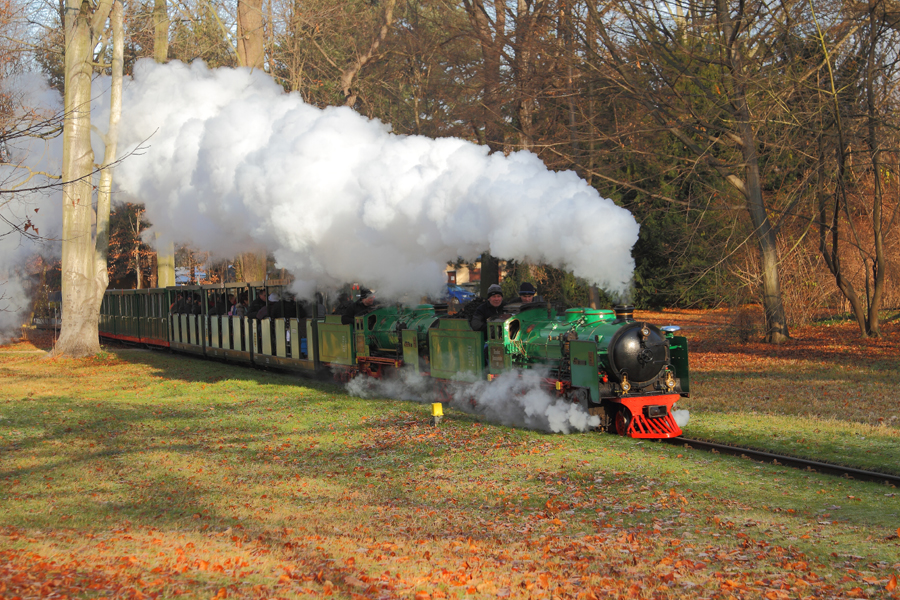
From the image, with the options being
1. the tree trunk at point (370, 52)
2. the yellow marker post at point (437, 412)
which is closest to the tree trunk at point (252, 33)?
the tree trunk at point (370, 52)

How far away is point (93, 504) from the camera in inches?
315

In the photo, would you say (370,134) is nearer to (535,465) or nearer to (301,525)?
(535,465)

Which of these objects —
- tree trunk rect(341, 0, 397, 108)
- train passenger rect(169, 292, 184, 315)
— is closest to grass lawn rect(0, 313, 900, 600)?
train passenger rect(169, 292, 184, 315)

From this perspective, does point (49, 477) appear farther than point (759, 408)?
No

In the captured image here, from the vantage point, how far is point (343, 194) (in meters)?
15.2

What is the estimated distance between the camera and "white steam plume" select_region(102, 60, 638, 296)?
11344mm

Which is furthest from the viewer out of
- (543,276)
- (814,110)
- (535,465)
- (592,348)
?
(543,276)

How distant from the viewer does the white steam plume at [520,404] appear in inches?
429

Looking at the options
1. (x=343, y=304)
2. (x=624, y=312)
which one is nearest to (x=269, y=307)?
(x=343, y=304)

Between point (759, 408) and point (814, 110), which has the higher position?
point (814, 110)

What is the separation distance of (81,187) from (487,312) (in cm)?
1653

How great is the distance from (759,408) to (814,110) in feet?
34.8

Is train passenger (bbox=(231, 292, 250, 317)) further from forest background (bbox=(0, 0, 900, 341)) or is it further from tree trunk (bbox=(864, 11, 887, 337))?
tree trunk (bbox=(864, 11, 887, 337))

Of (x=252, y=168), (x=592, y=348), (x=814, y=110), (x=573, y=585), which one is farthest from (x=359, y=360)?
(x=814, y=110)
